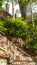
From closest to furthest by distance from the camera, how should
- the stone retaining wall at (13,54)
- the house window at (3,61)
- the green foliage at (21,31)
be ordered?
the house window at (3,61) < the stone retaining wall at (13,54) < the green foliage at (21,31)

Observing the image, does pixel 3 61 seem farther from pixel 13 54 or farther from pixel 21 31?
pixel 21 31

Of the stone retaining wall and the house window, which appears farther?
the stone retaining wall

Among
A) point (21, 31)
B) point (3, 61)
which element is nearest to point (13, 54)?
point (3, 61)

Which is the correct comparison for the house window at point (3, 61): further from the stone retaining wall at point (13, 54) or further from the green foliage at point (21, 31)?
the green foliage at point (21, 31)

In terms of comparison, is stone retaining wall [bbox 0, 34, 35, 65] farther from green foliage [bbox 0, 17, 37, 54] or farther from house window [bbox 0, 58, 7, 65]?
green foliage [bbox 0, 17, 37, 54]

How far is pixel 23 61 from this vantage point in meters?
11.7

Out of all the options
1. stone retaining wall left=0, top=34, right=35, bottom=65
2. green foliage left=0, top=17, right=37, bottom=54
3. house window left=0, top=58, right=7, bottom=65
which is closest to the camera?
house window left=0, top=58, right=7, bottom=65

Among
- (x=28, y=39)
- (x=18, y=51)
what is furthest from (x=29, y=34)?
(x=18, y=51)

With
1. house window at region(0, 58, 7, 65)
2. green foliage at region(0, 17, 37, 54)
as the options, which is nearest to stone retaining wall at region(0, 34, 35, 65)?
house window at region(0, 58, 7, 65)

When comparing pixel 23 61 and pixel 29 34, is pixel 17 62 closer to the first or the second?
pixel 23 61

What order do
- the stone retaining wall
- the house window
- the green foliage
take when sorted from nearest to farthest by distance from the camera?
the house window, the stone retaining wall, the green foliage

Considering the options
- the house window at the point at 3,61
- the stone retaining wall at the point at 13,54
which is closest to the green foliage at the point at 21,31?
the stone retaining wall at the point at 13,54

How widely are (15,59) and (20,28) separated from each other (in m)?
3.67

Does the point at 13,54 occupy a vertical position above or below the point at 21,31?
below
